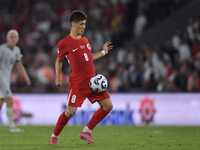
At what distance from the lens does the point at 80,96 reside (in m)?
5.97

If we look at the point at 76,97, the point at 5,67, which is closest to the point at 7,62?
the point at 5,67

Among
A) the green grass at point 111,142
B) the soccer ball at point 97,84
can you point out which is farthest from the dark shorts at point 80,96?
the green grass at point 111,142

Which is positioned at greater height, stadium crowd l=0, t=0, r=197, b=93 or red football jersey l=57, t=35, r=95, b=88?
stadium crowd l=0, t=0, r=197, b=93

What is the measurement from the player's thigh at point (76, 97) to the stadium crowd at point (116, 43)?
6494mm

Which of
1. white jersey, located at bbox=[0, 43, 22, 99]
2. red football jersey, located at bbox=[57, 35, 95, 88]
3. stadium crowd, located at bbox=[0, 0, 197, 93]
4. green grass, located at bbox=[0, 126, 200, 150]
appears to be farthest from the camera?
stadium crowd, located at bbox=[0, 0, 197, 93]

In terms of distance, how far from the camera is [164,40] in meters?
15.5

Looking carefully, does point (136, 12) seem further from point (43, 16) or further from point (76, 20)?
point (76, 20)

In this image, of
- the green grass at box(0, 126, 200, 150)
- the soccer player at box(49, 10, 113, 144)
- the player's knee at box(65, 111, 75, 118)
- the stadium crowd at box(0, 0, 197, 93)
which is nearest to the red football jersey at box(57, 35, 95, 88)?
the soccer player at box(49, 10, 113, 144)

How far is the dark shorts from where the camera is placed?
5934mm

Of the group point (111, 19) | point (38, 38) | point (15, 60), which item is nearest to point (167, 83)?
point (15, 60)

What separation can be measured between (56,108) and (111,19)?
6.93 meters

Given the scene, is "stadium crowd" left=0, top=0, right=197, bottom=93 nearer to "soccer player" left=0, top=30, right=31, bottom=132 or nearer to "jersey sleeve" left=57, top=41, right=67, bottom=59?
"soccer player" left=0, top=30, right=31, bottom=132

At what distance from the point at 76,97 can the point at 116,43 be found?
35.6ft

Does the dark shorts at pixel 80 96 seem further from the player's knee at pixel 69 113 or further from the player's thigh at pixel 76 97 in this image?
the player's knee at pixel 69 113
